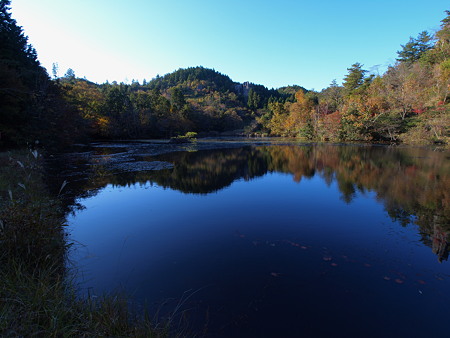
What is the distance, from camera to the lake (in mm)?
3449

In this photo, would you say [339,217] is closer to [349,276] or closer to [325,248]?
[325,248]

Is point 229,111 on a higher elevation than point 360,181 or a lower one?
higher

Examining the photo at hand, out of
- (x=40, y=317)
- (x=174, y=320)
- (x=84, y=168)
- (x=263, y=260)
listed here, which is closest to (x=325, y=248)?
(x=263, y=260)

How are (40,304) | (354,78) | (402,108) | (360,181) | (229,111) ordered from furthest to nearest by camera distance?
1. (229,111)
2. (354,78)
3. (402,108)
4. (360,181)
5. (40,304)

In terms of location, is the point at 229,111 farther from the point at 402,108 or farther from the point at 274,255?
the point at 274,255

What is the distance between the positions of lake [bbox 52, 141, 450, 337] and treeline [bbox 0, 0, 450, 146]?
5636 millimetres

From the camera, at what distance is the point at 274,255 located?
5.18 meters

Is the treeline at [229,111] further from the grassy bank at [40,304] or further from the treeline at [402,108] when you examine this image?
the grassy bank at [40,304]

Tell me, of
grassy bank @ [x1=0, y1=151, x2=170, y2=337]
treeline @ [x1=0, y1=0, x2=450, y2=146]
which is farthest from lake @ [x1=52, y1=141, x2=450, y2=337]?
treeline @ [x1=0, y1=0, x2=450, y2=146]

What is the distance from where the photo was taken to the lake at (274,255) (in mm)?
3449

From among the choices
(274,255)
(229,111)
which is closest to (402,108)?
(274,255)

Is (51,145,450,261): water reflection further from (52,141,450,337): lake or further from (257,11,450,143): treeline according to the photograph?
(257,11,450,143): treeline

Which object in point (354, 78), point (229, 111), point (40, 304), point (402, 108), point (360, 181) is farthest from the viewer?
point (229, 111)

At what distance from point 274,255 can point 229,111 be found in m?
73.5
